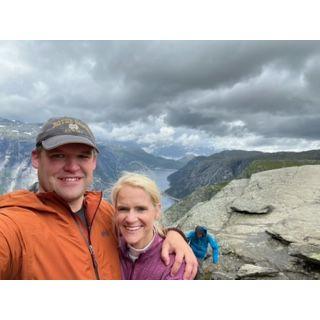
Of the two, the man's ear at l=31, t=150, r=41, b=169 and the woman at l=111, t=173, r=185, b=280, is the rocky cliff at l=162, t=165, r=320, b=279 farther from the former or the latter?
the man's ear at l=31, t=150, r=41, b=169

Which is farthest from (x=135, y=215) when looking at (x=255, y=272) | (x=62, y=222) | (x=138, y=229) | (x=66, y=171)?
(x=255, y=272)

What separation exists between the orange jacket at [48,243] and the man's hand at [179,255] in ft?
2.18

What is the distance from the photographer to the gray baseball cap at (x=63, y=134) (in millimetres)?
3945

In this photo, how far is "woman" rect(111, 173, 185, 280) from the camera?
3992 mm

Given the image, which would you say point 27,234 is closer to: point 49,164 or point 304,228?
point 49,164

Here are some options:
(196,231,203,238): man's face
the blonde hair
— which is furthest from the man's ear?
(196,231,203,238): man's face

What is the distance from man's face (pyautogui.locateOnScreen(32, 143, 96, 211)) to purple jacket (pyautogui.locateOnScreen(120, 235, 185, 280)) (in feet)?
Answer: 3.17

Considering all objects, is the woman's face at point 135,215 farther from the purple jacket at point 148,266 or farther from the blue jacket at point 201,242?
the blue jacket at point 201,242

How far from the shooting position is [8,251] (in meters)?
3.11

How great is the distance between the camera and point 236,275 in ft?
27.3

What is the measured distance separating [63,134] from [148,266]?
2.08m

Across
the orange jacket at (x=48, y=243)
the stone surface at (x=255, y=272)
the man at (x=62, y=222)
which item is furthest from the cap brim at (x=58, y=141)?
the stone surface at (x=255, y=272)

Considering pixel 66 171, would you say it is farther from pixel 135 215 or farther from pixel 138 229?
pixel 138 229

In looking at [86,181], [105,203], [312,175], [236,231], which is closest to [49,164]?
[86,181]
